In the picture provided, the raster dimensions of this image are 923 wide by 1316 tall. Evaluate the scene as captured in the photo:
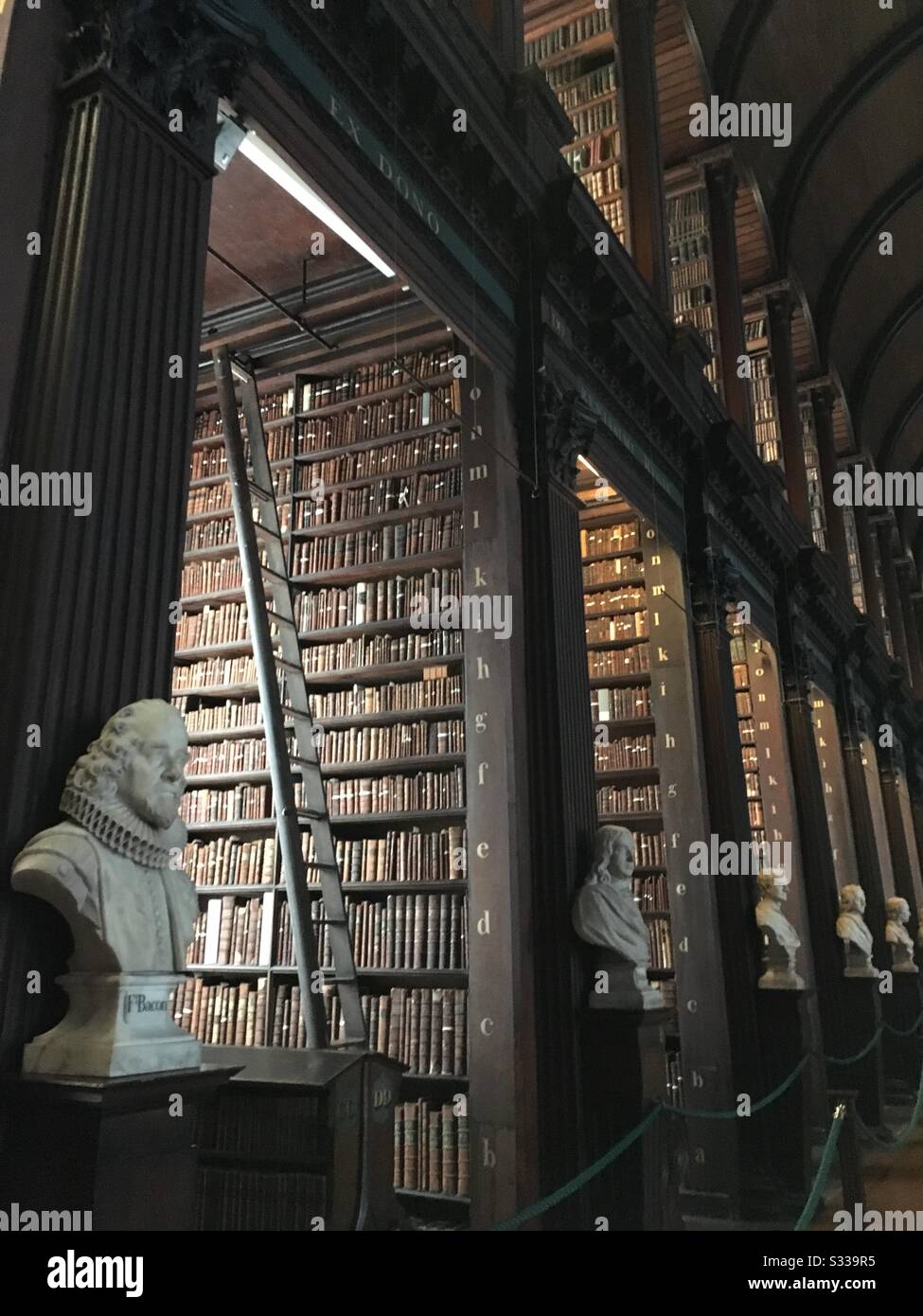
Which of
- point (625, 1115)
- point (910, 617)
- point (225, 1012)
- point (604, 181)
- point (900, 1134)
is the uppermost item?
point (910, 617)

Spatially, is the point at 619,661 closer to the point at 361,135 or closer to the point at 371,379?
the point at 371,379

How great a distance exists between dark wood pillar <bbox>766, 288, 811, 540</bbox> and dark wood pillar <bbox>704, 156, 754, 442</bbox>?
1.80 m

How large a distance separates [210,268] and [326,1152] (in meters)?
3.92

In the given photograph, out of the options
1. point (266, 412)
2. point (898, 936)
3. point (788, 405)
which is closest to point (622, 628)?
point (266, 412)

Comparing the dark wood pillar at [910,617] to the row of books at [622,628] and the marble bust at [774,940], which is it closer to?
the row of books at [622,628]

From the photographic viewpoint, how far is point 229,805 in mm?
4633

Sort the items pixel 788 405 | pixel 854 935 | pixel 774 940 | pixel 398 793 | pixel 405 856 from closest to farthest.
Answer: pixel 405 856, pixel 398 793, pixel 774 940, pixel 854 935, pixel 788 405

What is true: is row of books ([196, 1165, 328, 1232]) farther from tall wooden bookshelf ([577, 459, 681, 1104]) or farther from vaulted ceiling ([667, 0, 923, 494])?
vaulted ceiling ([667, 0, 923, 494])

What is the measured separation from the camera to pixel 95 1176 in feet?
4.83

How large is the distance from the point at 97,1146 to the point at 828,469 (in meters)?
11.4

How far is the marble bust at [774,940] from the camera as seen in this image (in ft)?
18.2

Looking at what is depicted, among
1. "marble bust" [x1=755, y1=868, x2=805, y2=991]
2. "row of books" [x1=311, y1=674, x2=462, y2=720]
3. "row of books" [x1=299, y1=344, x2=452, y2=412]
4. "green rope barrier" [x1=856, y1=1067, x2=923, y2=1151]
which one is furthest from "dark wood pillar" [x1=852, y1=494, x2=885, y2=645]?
"row of books" [x1=311, y1=674, x2=462, y2=720]

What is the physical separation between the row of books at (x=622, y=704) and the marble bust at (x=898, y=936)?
14.7 ft

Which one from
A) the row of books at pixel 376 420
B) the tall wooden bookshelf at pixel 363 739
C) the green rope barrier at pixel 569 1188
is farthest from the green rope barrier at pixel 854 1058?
the row of books at pixel 376 420
